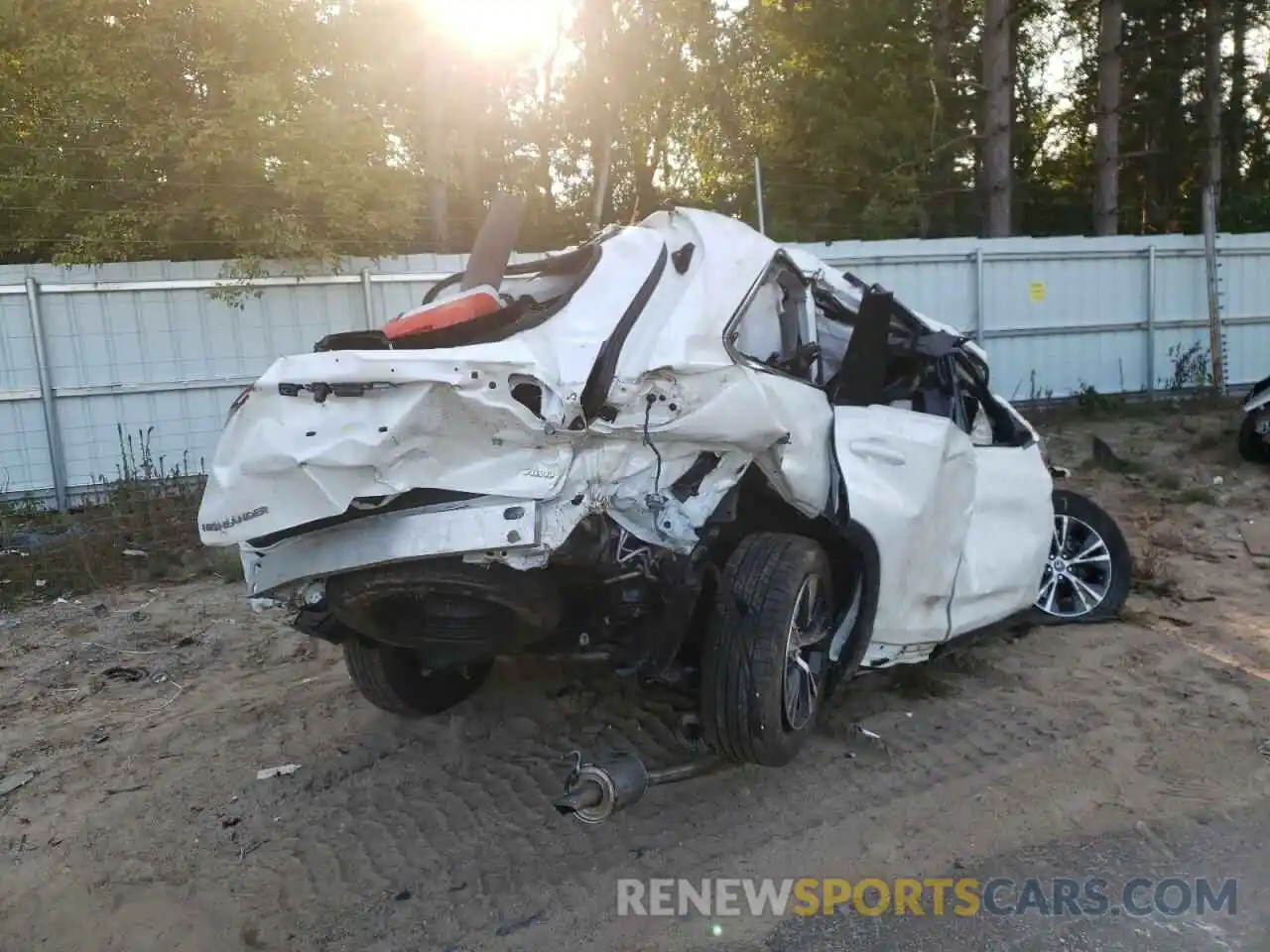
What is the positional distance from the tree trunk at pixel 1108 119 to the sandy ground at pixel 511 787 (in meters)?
13.1

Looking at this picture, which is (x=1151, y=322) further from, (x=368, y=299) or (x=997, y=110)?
(x=368, y=299)

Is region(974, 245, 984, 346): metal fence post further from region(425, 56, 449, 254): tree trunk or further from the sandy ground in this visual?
the sandy ground

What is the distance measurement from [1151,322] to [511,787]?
12.3 m

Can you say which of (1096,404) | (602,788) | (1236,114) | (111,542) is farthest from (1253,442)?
(1236,114)

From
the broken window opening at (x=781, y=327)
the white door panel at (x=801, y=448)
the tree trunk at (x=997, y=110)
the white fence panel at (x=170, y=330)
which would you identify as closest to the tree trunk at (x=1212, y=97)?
the tree trunk at (x=997, y=110)

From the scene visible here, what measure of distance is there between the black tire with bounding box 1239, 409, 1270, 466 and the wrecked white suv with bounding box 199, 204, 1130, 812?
21.8ft

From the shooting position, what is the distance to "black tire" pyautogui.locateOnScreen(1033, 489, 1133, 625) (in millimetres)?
5418

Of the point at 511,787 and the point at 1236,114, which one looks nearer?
the point at 511,787

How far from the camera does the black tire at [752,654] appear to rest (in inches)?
126

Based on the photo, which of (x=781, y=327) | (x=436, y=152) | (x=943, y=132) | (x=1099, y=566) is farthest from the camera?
(x=943, y=132)

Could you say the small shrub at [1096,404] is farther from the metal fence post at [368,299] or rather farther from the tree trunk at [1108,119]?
the metal fence post at [368,299]

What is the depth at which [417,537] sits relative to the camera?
2.87 m

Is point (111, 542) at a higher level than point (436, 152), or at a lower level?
lower


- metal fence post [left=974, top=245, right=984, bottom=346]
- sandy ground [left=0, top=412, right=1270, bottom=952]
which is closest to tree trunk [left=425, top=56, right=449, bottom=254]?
metal fence post [left=974, top=245, right=984, bottom=346]
